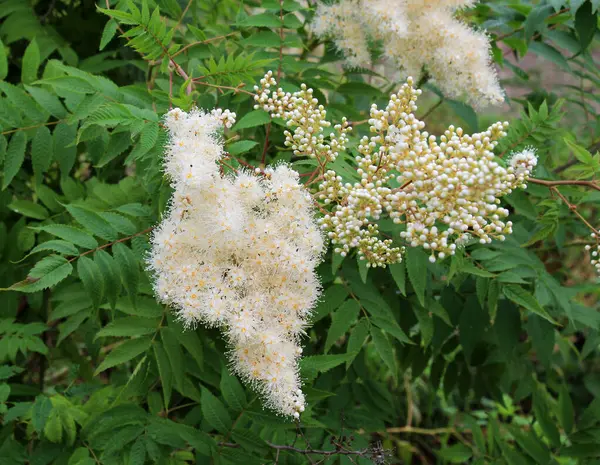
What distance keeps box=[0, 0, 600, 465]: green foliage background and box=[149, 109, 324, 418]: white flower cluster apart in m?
0.15

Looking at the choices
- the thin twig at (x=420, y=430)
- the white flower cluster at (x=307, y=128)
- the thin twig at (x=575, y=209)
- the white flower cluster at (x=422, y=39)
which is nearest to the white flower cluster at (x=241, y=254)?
the white flower cluster at (x=307, y=128)

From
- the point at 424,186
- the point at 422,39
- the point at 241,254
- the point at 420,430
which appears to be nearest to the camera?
the point at 424,186

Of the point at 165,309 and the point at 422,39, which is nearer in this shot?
the point at 165,309

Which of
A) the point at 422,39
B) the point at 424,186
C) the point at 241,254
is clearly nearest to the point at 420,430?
the point at 422,39

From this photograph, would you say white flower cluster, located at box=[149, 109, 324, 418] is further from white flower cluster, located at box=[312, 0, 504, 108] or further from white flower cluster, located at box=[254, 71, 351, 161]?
white flower cluster, located at box=[312, 0, 504, 108]

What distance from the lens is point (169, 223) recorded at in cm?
197

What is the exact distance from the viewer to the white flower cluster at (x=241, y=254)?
1896 millimetres

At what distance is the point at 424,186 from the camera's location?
1756mm

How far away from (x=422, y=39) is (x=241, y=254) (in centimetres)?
144

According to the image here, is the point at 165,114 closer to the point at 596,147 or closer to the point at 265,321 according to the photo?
the point at 265,321

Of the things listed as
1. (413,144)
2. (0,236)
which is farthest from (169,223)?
(0,236)

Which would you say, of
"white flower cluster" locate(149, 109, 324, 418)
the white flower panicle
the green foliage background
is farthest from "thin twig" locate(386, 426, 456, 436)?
the white flower panicle

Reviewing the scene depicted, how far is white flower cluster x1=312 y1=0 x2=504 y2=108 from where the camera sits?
8.95ft

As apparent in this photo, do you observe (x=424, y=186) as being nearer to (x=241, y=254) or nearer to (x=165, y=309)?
(x=241, y=254)
